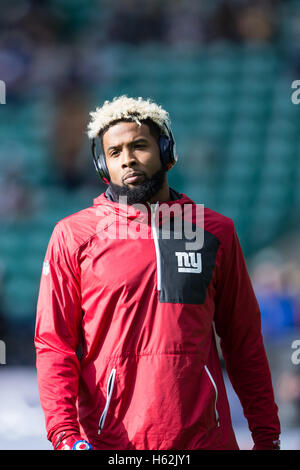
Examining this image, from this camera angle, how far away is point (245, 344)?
1.51 m

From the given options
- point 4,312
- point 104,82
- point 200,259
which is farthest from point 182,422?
point 104,82

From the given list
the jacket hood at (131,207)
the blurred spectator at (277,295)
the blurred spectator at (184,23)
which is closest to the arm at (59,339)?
the jacket hood at (131,207)

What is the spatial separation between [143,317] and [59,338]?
0.61 feet

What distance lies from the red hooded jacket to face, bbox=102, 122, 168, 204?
0.13ft

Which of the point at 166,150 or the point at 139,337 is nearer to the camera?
the point at 139,337

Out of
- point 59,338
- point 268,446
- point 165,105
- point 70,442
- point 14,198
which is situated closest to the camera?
point 70,442

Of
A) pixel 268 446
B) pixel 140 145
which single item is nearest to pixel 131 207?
pixel 140 145

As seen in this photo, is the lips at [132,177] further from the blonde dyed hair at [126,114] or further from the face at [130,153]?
the blonde dyed hair at [126,114]

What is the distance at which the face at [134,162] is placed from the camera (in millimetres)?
1475

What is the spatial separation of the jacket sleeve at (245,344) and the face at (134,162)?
0.22m

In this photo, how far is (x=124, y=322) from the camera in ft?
4.42

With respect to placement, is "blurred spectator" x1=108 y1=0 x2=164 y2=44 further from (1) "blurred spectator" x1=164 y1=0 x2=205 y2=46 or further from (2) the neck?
(2) the neck

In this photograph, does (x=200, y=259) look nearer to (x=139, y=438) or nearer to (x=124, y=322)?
(x=124, y=322)

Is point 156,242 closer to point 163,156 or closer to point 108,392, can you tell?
point 163,156
